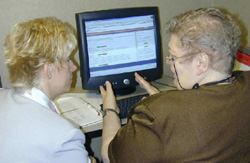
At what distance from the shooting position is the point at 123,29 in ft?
5.37

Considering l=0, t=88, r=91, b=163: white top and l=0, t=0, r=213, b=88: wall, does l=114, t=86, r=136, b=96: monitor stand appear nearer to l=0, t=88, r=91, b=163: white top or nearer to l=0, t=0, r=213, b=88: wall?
l=0, t=0, r=213, b=88: wall

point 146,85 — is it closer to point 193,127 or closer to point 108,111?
Result: point 108,111

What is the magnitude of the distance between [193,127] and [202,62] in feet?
0.81

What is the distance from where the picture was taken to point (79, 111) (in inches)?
60.0

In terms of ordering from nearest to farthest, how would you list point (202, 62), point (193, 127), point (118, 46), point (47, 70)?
point (193, 127), point (202, 62), point (47, 70), point (118, 46)

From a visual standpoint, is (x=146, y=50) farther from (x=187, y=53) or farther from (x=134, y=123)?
(x=134, y=123)

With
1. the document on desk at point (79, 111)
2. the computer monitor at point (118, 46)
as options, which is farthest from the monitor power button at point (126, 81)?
the document on desk at point (79, 111)

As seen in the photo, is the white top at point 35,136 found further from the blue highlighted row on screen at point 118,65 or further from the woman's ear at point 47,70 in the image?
the blue highlighted row on screen at point 118,65

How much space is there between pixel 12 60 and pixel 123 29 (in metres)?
0.73

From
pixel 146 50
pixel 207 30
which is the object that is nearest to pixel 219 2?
pixel 146 50

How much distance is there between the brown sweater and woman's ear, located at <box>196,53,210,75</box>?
8cm

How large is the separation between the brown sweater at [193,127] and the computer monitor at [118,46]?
0.71 m

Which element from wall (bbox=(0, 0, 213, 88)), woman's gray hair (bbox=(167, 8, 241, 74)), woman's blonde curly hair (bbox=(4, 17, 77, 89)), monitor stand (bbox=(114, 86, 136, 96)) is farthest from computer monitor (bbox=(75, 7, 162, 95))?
woman's gray hair (bbox=(167, 8, 241, 74))

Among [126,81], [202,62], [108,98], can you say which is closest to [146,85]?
[126,81]
